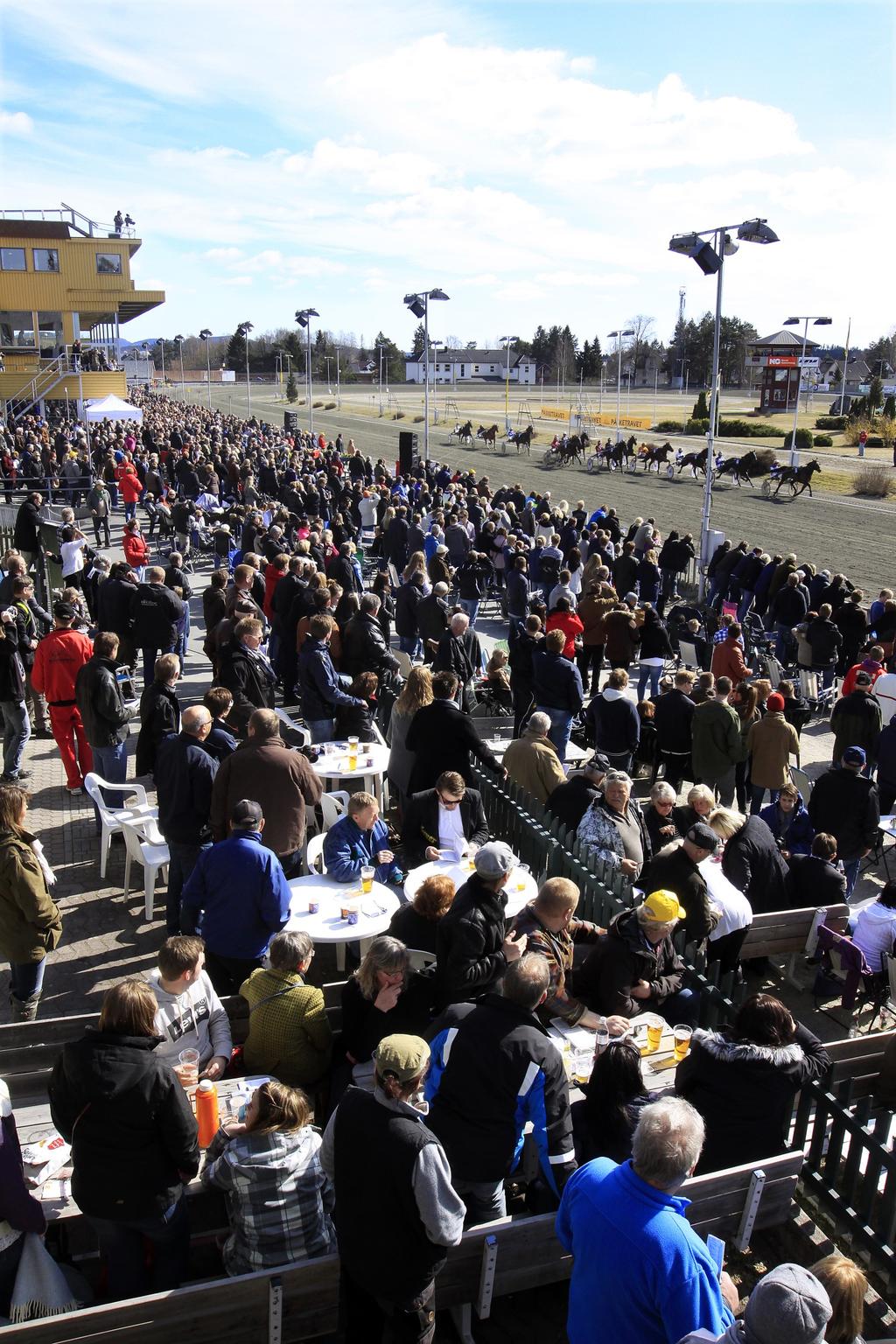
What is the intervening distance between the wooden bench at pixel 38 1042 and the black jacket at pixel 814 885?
10.5ft

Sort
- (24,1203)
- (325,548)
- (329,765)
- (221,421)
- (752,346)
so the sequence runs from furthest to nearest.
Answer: (752,346) → (221,421) → (325,548) → (329,765) → (24,1203)

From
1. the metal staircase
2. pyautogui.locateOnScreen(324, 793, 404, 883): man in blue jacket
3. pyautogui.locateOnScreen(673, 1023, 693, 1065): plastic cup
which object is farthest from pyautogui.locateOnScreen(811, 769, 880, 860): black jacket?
the metal staircase

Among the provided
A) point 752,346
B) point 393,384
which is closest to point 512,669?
point 752,346

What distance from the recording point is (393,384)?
111188 mm

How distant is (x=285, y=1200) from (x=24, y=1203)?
2.81ft

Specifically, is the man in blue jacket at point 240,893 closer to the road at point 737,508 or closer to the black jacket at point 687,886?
the black jacket at point 687,886

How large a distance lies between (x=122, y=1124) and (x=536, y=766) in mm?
4426

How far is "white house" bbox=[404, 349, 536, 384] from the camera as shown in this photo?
113625mm

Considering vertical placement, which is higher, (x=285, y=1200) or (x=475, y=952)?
(x=475, y=952)

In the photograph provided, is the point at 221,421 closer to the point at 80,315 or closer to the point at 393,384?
the point at 80,315

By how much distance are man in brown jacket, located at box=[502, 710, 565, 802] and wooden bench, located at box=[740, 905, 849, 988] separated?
1.75 metres

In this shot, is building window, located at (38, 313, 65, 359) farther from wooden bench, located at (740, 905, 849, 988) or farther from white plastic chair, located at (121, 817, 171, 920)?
wooden bench, located at (740, 905, 849, 988)

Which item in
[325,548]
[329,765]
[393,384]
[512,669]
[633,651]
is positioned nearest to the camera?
[329,765]

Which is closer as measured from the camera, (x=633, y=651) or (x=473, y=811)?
(x=473, y=811)
